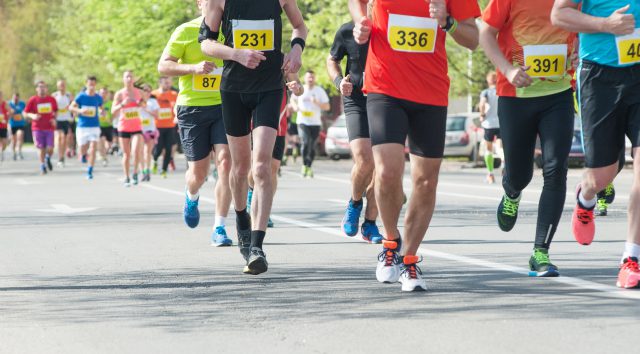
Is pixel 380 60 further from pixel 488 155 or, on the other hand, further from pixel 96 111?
pixel 96 111

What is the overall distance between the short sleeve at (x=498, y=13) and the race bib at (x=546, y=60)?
20cm

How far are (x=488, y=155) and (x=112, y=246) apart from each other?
13411 millimetres

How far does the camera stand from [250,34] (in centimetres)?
856

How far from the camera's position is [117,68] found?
50312 mm

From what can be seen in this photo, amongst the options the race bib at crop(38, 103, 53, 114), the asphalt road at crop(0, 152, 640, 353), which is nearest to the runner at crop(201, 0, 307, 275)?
the asphalt road at crop(0, 152, 640, 353)

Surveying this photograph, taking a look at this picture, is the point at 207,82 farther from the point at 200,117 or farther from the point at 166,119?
the point at 166,119

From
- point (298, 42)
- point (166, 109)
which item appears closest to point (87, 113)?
point (166, 109)

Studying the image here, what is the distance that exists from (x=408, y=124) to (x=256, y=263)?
1387 millimetres

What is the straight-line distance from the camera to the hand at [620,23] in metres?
7.28

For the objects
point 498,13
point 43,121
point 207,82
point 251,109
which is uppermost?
point 498,13

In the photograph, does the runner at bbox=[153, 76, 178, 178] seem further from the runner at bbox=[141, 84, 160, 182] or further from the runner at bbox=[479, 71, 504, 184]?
the runner at bbox=[479, 71, 504, 184]

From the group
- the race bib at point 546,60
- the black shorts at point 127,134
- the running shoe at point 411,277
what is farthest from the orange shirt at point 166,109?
the running shoe at point 411,277

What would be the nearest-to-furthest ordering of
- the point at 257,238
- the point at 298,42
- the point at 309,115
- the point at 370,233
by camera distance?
the point at 257,238 < the point at 298,42 < the point at 370,233 < the point at 309,115

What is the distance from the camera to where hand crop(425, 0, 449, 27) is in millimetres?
7355
